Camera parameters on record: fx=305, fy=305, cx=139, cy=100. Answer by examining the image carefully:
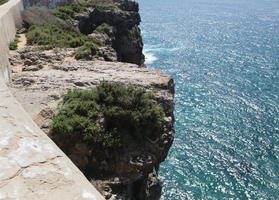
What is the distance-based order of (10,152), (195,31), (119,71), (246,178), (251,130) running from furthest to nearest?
(195,31)
(251,130)
(246,178)
(119,71)
(10,152)

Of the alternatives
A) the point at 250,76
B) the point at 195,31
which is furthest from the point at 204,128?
the point at 195,31

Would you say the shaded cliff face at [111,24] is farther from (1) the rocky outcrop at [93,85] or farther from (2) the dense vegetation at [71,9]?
(1) the rocky outcrop at [93,85]

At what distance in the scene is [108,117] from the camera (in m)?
16.0

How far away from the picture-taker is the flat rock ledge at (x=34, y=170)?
14.0ft

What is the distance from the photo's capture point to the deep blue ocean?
36.9 meters

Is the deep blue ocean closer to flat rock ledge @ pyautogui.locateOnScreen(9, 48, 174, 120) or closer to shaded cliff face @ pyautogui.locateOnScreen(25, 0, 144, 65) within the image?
shaded cliff face @ pyautogui.locateOnScreen(25, 0, 144, 65)

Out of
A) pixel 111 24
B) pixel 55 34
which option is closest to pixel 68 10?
pixel 111 24

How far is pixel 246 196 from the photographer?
34594 millimetres

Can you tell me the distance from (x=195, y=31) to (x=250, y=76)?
48630 mm

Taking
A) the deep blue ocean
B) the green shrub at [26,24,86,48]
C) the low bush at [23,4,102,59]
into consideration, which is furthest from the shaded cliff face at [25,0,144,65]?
the deep blue ocean

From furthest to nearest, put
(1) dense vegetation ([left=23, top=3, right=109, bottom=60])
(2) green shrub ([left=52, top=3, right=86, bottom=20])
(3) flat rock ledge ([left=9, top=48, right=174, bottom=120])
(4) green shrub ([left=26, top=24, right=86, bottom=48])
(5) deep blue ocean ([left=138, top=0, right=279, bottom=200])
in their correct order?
(2) green shrub ([left=52, top=3, right=86, bottom=20])
(5) deep blue ocean ([left=138, top=0, right=279, bottom=200])
(4) green shrub ([left=26, top=24, right=86, bottom=48])
(1) dense vegetation ([left=23, top=3, right=109, bottom=60])
(3) flat rock ledge ([left=9, top=48, right=174, bottom=120])

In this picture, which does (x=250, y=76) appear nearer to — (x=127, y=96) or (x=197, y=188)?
(x=197, y=188)

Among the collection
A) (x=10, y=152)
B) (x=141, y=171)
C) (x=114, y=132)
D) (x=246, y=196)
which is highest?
(x=10, y=152)

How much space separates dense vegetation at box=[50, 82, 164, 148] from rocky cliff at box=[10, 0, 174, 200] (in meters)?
0.45
